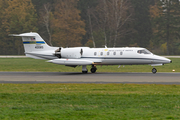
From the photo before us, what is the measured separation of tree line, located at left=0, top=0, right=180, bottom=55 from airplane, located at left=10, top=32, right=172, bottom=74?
141 ft

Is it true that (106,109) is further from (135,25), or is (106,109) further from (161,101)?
(135,25)

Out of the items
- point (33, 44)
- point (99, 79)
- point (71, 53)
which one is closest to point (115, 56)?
point (71, 53)

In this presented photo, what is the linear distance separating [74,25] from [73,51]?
5132cm

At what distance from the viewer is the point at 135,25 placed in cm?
8550

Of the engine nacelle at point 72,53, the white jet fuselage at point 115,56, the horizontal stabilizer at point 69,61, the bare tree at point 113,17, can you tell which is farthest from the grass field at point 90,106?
the bare tree at point 113,17

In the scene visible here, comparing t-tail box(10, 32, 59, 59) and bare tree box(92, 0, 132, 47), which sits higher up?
bare tree box(92, 0, 132, 47)

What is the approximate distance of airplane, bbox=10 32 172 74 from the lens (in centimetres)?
2878

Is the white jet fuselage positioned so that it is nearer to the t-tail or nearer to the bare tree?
the t-tail

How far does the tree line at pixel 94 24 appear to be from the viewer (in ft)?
256

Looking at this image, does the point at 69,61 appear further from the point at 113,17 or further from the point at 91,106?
the point at 113,17

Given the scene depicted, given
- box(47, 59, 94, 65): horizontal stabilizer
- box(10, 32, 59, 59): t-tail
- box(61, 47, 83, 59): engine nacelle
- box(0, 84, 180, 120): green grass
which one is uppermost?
box(10, 32, 59, 59): t-tail

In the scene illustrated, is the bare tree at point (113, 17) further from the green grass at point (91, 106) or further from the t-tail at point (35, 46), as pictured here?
the green grass at point (91, 106)

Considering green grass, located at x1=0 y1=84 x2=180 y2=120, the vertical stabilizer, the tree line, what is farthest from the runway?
the tree line

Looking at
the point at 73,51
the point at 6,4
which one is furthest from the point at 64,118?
the point at 6,4
